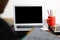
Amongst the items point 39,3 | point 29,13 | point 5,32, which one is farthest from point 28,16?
point 5,32

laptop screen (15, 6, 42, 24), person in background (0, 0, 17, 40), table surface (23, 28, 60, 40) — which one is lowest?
table surface (23, 28, 60, 40)

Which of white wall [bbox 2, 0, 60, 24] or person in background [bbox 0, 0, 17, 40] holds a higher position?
white wall [bbox 2, 0, 60, 24]

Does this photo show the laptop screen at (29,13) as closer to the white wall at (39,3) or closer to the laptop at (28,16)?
the laptop at (28,16)

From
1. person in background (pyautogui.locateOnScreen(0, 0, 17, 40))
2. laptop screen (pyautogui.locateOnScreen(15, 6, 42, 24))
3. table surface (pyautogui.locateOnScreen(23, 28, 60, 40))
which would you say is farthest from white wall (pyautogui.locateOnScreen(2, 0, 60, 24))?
person in background (pyautogui.locateOnScreen(0, 0, 17, 40))

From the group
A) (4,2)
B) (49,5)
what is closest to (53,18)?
(49,5)

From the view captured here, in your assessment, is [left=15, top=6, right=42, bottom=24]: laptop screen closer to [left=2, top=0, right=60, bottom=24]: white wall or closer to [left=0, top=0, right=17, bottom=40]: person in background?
[left=2, top=0, right=60, bottom=24]: white wall

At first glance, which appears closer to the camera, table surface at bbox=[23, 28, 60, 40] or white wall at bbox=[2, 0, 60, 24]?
table surface at bbox=[23, 28, 60, 40]

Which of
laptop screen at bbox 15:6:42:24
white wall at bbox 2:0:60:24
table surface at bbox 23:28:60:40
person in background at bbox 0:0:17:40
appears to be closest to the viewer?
person in background at bbox 0:0:17:40

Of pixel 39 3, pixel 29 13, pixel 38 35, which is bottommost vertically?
pixel 38 35

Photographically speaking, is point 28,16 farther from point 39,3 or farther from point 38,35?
point 38,35

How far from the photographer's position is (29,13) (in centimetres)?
179

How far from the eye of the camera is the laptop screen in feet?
5.86

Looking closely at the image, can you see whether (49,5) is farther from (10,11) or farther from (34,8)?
(10,11)

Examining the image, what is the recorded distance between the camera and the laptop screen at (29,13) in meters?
1.79
